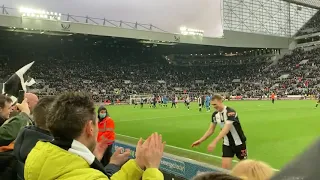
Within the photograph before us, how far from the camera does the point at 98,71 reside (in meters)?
62.0

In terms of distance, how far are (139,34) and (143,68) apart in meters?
19.6

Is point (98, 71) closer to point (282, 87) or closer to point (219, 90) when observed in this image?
point (219, 90)

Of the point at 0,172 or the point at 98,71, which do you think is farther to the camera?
the point at 98,71

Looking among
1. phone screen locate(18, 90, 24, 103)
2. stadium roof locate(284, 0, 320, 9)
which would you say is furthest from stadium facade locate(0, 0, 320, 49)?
phone screen locate(18, 90, 24, 103)

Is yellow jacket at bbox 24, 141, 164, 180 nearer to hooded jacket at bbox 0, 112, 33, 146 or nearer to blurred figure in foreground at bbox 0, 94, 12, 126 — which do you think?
hooded jacket at bbox 0, 112, 33, 146

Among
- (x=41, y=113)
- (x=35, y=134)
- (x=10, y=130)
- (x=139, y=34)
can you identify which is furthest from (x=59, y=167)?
(x=139, y=34)

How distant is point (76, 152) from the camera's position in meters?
2.16

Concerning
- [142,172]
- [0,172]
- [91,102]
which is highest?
[91,102]

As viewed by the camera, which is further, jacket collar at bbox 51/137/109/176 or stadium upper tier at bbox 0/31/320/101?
stadium upper tier at bbox 0/31/320/101

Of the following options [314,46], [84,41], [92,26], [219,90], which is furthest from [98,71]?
[314,46]

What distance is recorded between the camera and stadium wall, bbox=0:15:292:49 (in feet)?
135

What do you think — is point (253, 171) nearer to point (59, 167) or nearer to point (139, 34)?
point (59, 167)

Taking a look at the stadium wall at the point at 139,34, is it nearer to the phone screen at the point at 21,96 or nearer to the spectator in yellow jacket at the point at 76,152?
the phone screen at the point at 21,96

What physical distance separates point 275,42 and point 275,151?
6080 cm
